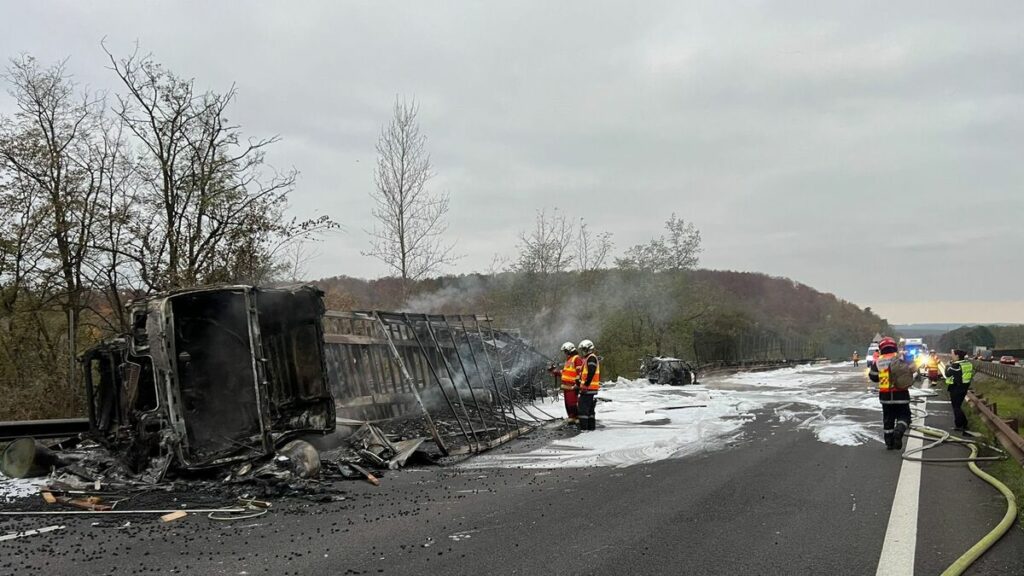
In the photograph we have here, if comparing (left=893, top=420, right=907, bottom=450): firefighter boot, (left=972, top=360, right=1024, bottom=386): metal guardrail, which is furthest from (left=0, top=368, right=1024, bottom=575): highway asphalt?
(left=972, top=360, right=1024, bottom=386): metal guardrail

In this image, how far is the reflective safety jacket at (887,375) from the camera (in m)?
9.77

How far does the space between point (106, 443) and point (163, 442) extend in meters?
1.78

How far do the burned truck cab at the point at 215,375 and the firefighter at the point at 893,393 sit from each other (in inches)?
299

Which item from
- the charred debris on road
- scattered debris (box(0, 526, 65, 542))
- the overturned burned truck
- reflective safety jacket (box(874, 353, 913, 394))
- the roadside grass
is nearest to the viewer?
scattered debris (box(0, 526, 65, 542))

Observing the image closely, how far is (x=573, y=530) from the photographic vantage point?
5430 mm

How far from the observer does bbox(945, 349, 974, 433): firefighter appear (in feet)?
37.0

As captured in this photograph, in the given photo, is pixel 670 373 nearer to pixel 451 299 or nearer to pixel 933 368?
pixel 933 368

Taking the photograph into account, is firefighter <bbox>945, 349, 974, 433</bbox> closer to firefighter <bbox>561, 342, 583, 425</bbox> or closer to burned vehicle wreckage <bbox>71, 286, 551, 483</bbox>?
firefighter <bbox>561, 342, 583, 425</bbox>

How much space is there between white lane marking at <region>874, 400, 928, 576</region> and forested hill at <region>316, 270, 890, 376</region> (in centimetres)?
1418

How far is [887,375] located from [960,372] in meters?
2.89

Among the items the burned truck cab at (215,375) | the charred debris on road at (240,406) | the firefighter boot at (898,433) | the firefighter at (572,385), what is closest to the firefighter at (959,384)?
the firefighter boot at (898,433)

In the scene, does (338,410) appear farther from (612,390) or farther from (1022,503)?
(612,390)

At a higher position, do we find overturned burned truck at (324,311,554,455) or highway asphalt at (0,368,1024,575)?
overturned burned truck at (324,311,554,455)

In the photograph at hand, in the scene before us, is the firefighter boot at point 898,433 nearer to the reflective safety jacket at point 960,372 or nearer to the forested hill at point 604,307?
the reflective safety jacket at point 960,372
